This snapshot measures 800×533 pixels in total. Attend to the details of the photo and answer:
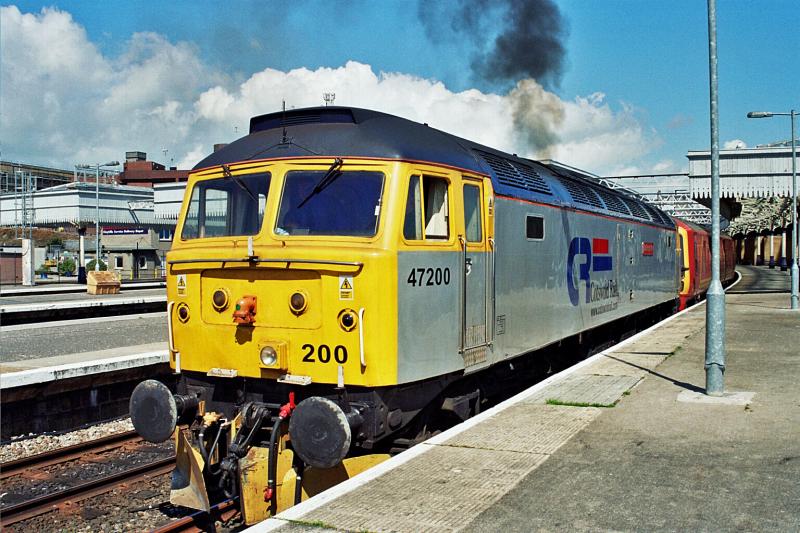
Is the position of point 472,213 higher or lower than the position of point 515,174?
lower

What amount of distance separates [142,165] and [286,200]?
87245 mm

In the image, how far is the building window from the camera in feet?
30.7

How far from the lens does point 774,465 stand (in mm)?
6160

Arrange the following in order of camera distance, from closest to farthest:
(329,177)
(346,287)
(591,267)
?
(346,287), (329,177), (591,267)

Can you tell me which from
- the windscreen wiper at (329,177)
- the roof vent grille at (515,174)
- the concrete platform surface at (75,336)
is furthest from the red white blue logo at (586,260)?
the concrete platform surface at (75,336)

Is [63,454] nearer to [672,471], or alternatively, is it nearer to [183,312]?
[183,312]

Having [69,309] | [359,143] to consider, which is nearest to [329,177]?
[359,143]

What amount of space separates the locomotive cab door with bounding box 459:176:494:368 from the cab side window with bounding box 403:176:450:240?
10.5 inches

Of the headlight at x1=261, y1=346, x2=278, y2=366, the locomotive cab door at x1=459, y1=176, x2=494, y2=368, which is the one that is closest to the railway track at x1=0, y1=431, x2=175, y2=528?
the headlight at x1=261, y1=346, x2=278, y2=366

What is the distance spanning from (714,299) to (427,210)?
13.8 feet

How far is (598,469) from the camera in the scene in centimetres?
615

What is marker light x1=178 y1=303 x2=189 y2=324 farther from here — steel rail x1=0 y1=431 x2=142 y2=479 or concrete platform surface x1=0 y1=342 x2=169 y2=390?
concrete platform surface x1=0 y1=342 x2=169 y2=390

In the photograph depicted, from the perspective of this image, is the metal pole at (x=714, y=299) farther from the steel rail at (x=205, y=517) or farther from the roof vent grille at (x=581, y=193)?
the steel rail at (x=205, y=517)

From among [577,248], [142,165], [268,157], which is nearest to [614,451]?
[268,157]
